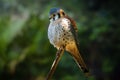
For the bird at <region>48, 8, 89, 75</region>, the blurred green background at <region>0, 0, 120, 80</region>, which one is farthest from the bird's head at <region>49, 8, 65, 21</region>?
the blurred green background at <region>0, 0, 120, 80</region>

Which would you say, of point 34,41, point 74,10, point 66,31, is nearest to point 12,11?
point 74,10

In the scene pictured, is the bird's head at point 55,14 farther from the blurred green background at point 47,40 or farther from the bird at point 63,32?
the blurred green background at point 47,40

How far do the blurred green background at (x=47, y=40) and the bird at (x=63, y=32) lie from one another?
4208 mm

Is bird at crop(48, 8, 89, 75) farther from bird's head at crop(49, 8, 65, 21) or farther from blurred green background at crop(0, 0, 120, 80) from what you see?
blurred green background at crop(0, 0, 120, 80)

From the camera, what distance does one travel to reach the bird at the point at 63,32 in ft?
3.52

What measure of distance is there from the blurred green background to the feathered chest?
4210mm

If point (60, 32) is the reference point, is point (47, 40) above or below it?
below

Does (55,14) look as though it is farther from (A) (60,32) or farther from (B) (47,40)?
(B) (47,40)

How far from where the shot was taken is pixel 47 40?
6.38m

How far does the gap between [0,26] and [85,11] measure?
1.79 metres

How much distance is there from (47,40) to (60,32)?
5285mm

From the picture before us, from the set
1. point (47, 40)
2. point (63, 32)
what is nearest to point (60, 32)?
point (63, 32)

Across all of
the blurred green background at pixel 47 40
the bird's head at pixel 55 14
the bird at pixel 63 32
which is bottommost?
the blurred green background at pixel 47 40

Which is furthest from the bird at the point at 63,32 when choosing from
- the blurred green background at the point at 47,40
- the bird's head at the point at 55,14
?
the blurred green background at the point at 47,40
